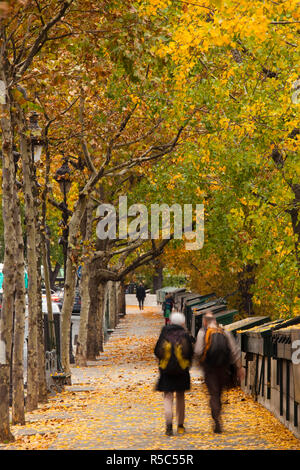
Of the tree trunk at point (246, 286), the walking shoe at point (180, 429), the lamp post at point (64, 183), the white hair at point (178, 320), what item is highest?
the lamp post at point (64, 183)

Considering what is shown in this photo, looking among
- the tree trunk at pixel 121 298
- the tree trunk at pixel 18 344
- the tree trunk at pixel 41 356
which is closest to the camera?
the tree trunk at pixel 18 344

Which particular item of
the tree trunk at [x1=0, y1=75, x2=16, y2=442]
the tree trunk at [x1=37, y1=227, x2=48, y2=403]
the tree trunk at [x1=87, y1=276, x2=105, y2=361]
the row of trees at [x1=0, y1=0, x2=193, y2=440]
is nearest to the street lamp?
the row of trees at [x1=0, y1=0, x2=193, y2=440]

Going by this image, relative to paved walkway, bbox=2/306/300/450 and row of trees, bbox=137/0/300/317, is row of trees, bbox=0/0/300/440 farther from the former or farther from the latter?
paved walkway, bbox=2/306/300/450

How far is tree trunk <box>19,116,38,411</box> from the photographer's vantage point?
15.2m

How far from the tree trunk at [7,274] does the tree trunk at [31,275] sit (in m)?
3.36

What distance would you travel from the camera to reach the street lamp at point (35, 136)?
15.8 m

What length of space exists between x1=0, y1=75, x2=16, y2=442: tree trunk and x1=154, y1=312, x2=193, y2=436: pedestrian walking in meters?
1.97

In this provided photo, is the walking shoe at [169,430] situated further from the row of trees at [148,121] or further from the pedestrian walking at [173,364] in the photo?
the row of trees at [148,121]

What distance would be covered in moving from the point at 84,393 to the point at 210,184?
27.5 feet

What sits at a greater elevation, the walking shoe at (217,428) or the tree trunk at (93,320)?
the tree trunk at (93,320)

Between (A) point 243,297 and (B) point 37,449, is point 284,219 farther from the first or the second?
(A) point 243,297

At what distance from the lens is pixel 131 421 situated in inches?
531

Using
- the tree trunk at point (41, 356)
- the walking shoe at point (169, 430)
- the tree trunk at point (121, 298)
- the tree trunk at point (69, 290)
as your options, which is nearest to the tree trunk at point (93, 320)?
the tree trunk at point (69, 290)
